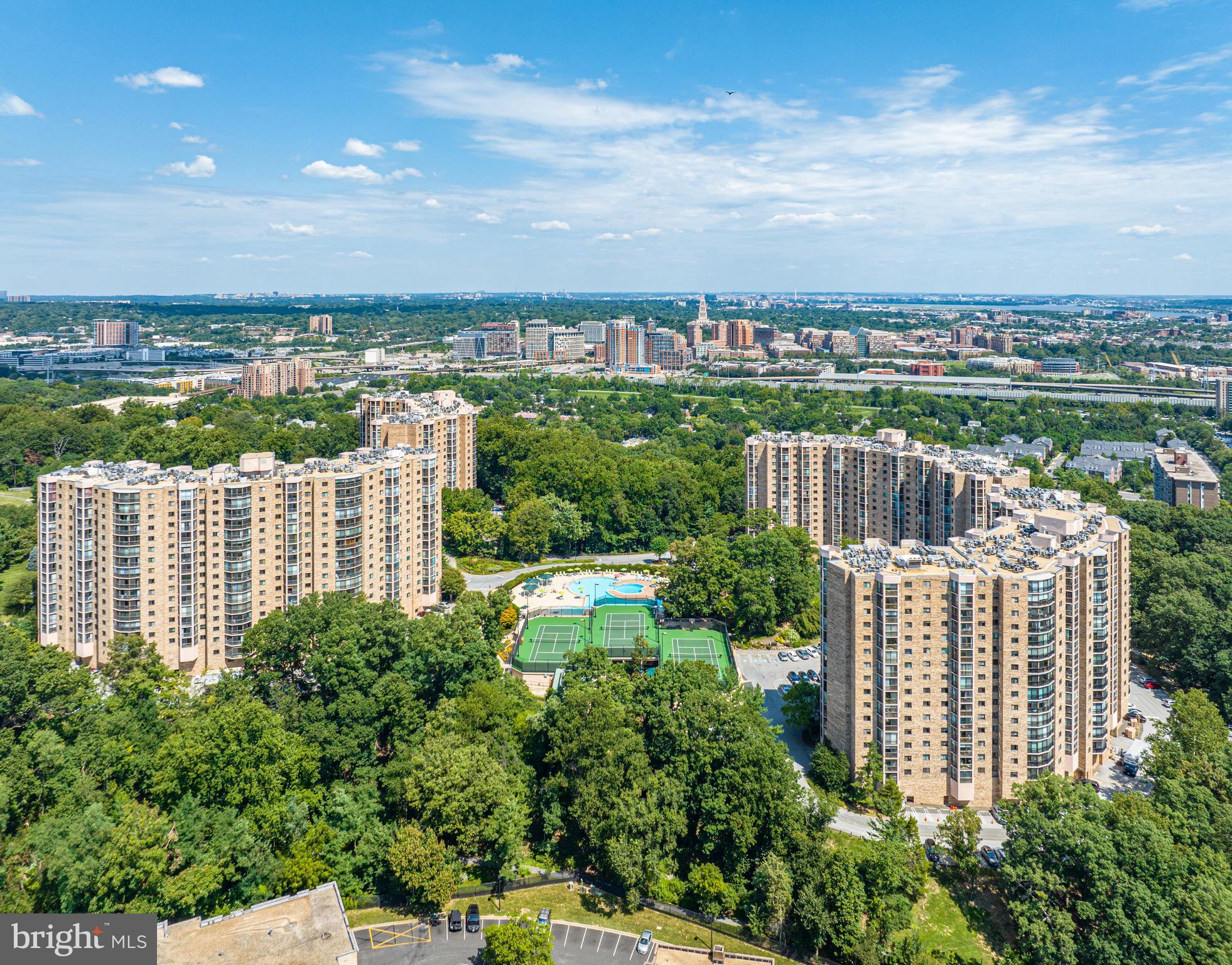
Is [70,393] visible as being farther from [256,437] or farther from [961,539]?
[961,539]

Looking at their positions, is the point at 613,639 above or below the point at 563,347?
below

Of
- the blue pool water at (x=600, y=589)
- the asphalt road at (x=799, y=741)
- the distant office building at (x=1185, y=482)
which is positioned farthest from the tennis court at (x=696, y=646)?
the distant office building at (x=1185, y=482)

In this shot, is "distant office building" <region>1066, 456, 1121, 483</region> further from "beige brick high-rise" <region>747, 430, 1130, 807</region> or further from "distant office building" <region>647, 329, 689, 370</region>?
"distant office building" <region>647, 329, 689, 370</region>

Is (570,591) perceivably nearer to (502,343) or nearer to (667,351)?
(667,351)

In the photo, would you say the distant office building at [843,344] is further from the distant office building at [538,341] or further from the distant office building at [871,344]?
the distant office building at [538,341]

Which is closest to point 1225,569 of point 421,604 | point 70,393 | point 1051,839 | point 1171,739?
point 1171,739

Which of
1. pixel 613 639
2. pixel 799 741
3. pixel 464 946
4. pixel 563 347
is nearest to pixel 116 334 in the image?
pixel 563 347
